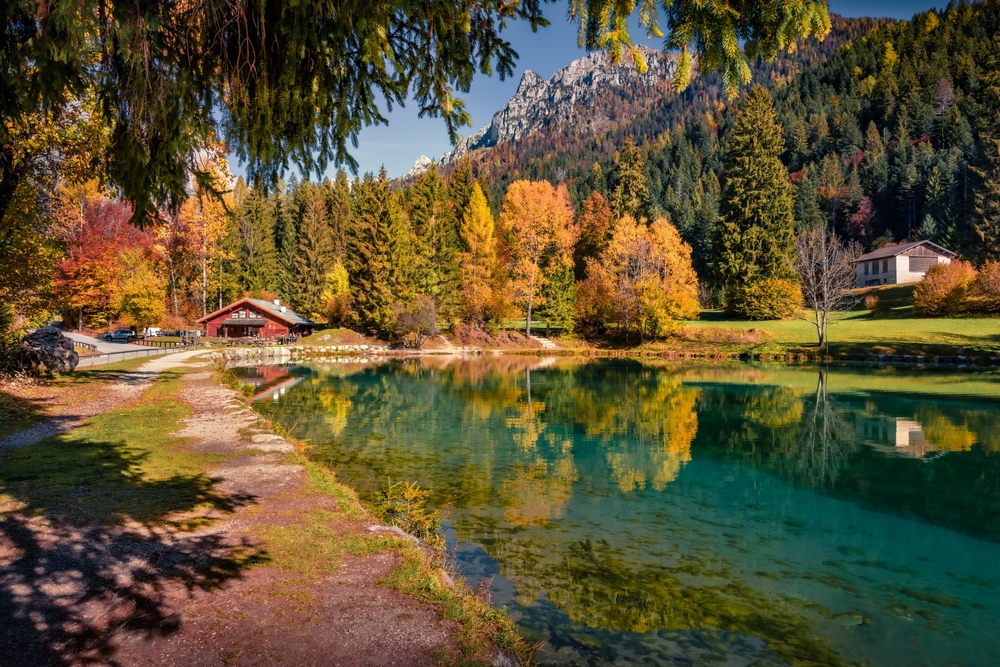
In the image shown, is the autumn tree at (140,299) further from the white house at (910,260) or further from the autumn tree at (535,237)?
the white house at (910,260)

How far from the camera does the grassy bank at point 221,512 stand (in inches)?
209

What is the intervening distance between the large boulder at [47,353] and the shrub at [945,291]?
179ft

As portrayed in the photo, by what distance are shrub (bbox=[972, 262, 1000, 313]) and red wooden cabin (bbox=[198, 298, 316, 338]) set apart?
56677 mm

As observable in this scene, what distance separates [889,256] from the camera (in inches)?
2520

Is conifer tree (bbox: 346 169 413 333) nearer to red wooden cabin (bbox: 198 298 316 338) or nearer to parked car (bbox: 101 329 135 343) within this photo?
red wooden cabin (bbox: 198 298 316 338)

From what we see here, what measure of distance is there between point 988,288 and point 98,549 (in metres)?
52.7

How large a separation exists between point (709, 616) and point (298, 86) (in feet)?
22.5

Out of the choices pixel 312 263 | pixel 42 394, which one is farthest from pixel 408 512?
pixel 312 263

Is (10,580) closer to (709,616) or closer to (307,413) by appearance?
(709,616)

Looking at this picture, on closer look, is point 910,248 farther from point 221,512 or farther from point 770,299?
point 221,512

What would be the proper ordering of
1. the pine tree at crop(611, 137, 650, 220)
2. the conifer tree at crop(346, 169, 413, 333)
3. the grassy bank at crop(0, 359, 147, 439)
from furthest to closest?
the pine tree at crop(611, 137, 650, 220) < the conifer tree at crop(346, 169, 413, 333) < the grassy bank at crop(0, 359, 147, 439)

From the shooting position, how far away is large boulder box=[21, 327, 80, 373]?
18734 millimetres

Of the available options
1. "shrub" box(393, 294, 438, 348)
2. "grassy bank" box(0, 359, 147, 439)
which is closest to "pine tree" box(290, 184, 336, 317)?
"shrub" box(393, 294, 438, 348)

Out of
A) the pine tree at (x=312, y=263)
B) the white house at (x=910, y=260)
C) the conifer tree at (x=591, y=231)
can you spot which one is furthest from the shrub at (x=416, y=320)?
the white house at (x=910, y=260)
